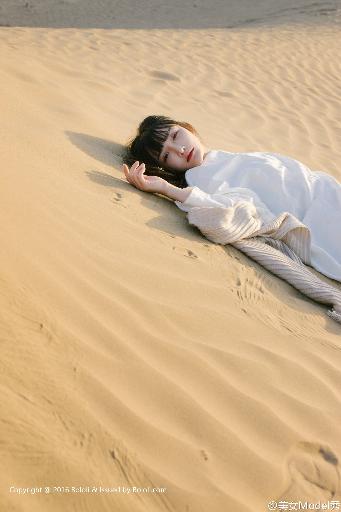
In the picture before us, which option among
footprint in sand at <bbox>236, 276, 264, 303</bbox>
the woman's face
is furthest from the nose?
footprint in sand at <bbox>236, 276, 264, 303</bbox>

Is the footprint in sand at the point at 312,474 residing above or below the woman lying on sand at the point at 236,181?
below

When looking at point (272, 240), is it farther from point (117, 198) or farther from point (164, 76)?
point (164, 76)

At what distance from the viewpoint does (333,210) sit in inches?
129

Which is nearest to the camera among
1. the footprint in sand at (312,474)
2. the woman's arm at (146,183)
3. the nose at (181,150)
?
the footprint in sand at (312,474)

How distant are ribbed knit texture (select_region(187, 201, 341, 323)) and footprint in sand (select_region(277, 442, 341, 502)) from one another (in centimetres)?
90

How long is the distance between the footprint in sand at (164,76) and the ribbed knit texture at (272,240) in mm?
4447

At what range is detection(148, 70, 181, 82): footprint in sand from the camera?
7.05 metres

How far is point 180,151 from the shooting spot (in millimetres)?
3564

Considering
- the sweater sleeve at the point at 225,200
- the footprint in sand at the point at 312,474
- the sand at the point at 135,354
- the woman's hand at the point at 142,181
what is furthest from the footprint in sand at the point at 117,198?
the footprint in sand at the point at 312,474

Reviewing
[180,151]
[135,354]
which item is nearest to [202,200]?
[180,151]

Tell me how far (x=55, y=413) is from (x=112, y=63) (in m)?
6.21

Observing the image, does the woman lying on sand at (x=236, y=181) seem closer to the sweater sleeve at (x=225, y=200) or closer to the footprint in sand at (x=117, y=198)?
the sweater sleeve at (x=225, y=200)

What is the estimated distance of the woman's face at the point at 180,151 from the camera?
3.56 m

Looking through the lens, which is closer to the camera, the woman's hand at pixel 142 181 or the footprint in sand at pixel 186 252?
the footprint in sand at pixel 186 252
